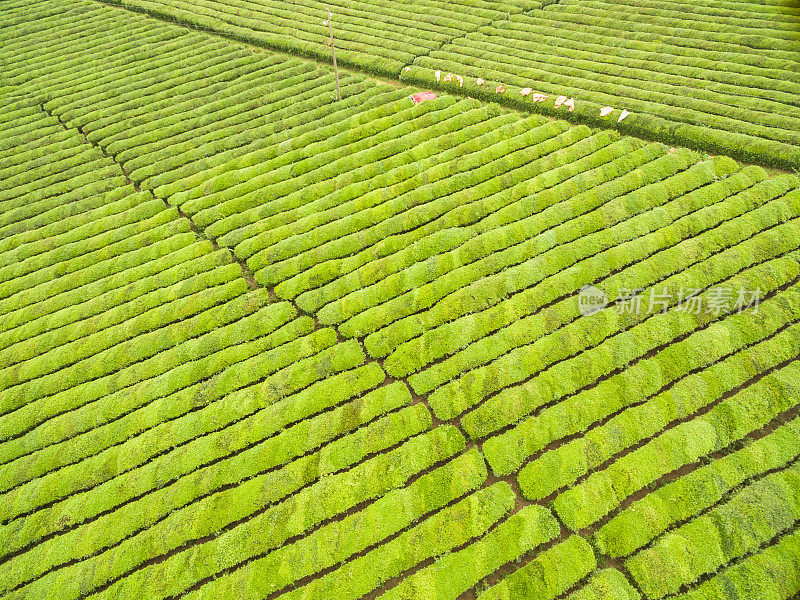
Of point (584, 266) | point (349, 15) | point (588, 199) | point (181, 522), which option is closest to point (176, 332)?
point (181, 522)

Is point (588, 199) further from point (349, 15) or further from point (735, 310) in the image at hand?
point (349, 15)

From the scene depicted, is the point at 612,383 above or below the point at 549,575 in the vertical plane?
above

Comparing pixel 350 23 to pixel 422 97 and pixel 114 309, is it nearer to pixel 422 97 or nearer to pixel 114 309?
pixel 422 97

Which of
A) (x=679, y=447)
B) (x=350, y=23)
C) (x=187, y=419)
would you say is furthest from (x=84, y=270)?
(x=350, y=23)

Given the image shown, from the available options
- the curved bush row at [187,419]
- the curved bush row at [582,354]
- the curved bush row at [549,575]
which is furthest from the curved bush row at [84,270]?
the curved bush row at [549,575]

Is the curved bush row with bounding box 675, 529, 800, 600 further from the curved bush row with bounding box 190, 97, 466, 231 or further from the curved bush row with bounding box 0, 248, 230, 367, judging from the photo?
the curved bush row with bounding box 190, 97, 466, 231

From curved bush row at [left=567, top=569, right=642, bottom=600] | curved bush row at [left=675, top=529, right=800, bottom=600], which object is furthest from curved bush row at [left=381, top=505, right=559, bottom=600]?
curved bush row at [left=675, top=529, right=800, bottom=600]
